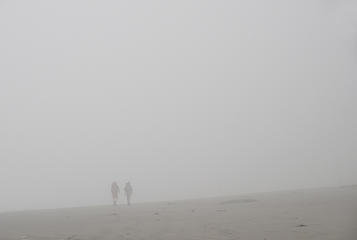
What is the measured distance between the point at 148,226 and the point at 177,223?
940 mm

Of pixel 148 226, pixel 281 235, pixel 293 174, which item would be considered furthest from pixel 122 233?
pixel 293 174

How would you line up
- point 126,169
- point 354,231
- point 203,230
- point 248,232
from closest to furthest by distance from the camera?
point 354,231 → point 248,232 → point 203,230 → point 126,169

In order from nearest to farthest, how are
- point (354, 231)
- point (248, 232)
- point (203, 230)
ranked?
point (354, 231) → point (248, 232) → point (203, 230)

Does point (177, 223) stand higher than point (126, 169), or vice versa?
point (126, 169)

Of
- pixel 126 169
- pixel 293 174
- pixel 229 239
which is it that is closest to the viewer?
pixel 229 239

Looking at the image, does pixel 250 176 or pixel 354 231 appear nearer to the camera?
pixel 354 231

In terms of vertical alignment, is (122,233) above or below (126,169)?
below

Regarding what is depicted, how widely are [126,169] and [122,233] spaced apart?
14114cm

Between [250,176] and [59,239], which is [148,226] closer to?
[59,239]

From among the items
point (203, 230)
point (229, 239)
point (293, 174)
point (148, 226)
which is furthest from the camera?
point (293, 174)

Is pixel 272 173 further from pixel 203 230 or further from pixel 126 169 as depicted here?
pixel 203 230

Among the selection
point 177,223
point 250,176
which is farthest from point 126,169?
point 177,223

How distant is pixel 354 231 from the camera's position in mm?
9531

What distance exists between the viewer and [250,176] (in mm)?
103438
